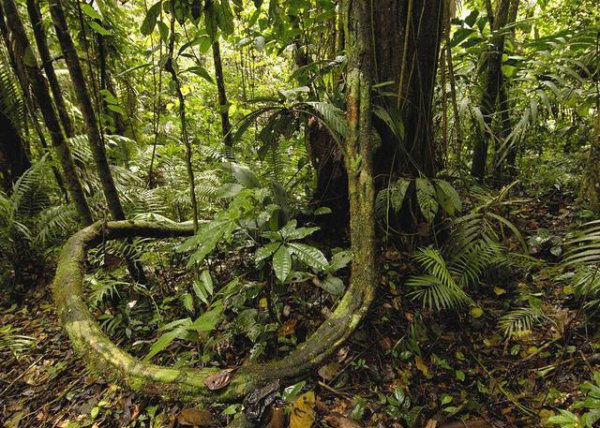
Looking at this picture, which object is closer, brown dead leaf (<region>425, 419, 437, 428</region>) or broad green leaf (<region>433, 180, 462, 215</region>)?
brown dead leaf (<region>425, 419, 437, 428</region>)

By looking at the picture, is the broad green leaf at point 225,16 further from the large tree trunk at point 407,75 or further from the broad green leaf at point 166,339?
the broad green leaf at point 166,339

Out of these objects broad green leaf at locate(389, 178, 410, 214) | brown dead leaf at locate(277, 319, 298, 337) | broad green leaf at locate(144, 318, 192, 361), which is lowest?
brown dead leaf at locate(277, 319, 298, 337)

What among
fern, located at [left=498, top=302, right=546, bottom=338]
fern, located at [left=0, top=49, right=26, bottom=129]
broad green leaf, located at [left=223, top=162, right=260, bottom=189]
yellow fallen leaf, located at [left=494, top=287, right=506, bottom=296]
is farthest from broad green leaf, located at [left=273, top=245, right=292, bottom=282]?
fern, located at [left=0, top=49, right=26, bottom=129]

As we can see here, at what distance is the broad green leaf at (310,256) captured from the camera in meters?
1.65

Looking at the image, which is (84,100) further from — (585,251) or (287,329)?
(585,251)

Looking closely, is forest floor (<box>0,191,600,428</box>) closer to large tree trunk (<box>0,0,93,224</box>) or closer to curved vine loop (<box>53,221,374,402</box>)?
curved vine loop (<box>53,221,374,402</box>)

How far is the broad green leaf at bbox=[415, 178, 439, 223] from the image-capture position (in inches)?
78.2

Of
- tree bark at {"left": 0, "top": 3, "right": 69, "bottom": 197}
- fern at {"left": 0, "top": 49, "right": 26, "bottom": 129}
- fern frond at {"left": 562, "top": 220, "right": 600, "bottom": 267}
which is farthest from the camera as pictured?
fern at {"left": 0, "top": 49, "right": 26, "bottom": 129}

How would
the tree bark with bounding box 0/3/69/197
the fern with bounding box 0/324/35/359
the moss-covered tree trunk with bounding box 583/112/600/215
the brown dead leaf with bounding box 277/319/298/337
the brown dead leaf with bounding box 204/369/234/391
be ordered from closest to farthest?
the brown dead leaf with bounding box 204/369/234/391 → the brown dead leaf with bounding box 277/319/298/337 → the moss-covered tree trunk with bounding box 583/112/600/215 → the fern with bounding box 0/324/35/359 → the tree bark with bounding box 0/3/69/197

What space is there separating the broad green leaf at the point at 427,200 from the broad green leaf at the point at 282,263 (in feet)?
2.89

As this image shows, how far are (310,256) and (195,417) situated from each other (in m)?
1.05

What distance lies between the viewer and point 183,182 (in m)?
3.69

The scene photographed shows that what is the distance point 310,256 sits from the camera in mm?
1683

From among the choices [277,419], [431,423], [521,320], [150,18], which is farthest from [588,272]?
[150,18]
